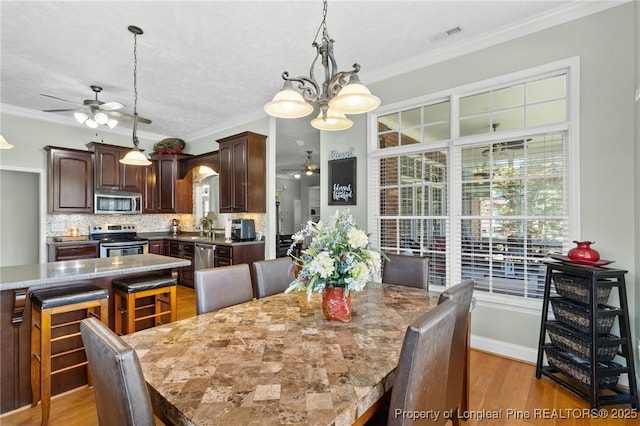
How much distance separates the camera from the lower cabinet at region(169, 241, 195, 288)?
5329mm

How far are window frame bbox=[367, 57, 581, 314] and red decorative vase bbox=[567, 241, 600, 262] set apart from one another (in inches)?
11.1

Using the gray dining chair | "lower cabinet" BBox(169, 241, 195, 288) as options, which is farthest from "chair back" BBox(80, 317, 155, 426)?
"lower cabinet" BBox(169, 241, 195, 288)

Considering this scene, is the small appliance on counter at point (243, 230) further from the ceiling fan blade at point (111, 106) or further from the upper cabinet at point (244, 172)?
the ceiling fan blade at point (111, 106)

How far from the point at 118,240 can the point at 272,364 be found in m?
5.47

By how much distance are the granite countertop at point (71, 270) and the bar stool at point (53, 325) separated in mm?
121

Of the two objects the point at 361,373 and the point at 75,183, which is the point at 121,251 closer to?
the point at 75,183

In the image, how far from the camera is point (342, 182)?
3.97 meters

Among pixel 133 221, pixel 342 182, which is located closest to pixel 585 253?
pixel 342 182

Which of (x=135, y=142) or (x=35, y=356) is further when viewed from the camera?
(x=135, y=142)

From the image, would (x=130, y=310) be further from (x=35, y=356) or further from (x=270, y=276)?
(x=270, y=276)

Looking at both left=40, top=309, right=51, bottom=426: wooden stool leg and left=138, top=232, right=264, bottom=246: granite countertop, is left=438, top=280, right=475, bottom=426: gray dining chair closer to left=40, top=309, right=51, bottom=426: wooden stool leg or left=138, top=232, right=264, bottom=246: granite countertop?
left=40, top=309, right=51, bottom=426: wooden stool leg

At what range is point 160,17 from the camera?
2566mm

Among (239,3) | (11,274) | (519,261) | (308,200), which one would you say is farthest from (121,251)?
(308,200)

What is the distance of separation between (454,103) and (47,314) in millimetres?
3833
